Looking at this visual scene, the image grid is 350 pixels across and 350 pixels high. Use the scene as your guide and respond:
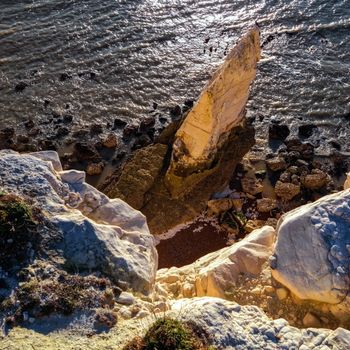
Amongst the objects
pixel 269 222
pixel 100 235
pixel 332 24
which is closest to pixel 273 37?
pixel 332 24

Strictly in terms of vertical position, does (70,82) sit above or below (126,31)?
below

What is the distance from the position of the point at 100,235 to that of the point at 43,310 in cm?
247

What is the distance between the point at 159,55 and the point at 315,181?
1319cm

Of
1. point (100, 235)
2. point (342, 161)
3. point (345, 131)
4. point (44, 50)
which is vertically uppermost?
point (44, 50)

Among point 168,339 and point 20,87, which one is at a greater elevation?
point 20,87

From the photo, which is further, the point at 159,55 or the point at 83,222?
the point at 159,55

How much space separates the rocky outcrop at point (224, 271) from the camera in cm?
1330

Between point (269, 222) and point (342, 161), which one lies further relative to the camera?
point (342, 161)

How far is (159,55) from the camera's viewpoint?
29.9 m

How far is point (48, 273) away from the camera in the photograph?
11.1m

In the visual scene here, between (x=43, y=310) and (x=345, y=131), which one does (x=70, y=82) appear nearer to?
(x=345, y=131)

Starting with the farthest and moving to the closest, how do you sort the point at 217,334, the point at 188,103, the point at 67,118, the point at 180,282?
the point at 188,103, the point at 67,118, the point at 180,282, the point at 217,334

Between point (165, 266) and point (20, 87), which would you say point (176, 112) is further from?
point (165, 266)

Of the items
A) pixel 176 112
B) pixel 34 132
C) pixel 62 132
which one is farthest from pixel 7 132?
pixel 176 112
